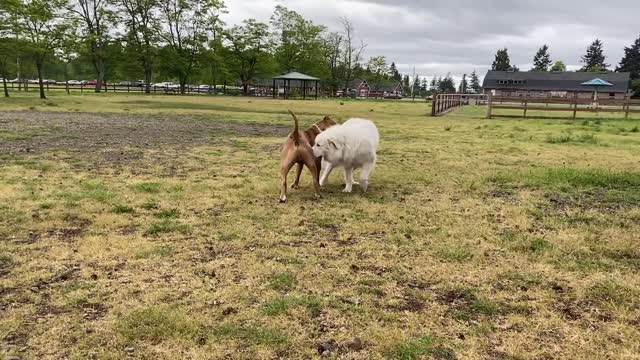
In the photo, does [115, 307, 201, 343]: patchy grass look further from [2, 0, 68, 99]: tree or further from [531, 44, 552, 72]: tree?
[531, 44, 552, 72]: tree

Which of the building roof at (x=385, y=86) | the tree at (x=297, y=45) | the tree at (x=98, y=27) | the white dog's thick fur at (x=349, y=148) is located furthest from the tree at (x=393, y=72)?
the white dog's thick fur at (x=349, y=148)

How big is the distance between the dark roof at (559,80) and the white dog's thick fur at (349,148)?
9421 cm

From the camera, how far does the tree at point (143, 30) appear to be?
6191 centimetres

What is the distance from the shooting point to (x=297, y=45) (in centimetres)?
8112

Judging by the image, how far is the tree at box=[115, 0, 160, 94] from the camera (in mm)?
61906

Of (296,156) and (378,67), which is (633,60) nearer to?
(378,67)

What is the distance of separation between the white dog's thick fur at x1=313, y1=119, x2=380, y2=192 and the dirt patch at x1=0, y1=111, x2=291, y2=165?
16.7 feet

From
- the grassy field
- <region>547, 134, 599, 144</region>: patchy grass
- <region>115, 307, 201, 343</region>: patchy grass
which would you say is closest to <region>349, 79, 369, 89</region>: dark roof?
<region>547, 134, 599, 144</region>: patchy grass

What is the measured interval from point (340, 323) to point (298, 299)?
488 millimetres

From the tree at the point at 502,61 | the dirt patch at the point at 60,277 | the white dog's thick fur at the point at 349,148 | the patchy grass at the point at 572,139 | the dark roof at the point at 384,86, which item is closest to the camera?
the dirt patch at the point at 60,277

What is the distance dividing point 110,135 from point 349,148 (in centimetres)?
1011

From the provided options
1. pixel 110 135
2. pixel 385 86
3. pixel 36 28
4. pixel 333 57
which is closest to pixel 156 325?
pixel 110 135

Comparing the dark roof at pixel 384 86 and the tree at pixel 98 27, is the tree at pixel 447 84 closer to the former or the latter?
the dark roof at pixel 384 86

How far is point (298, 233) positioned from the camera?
5.85m
